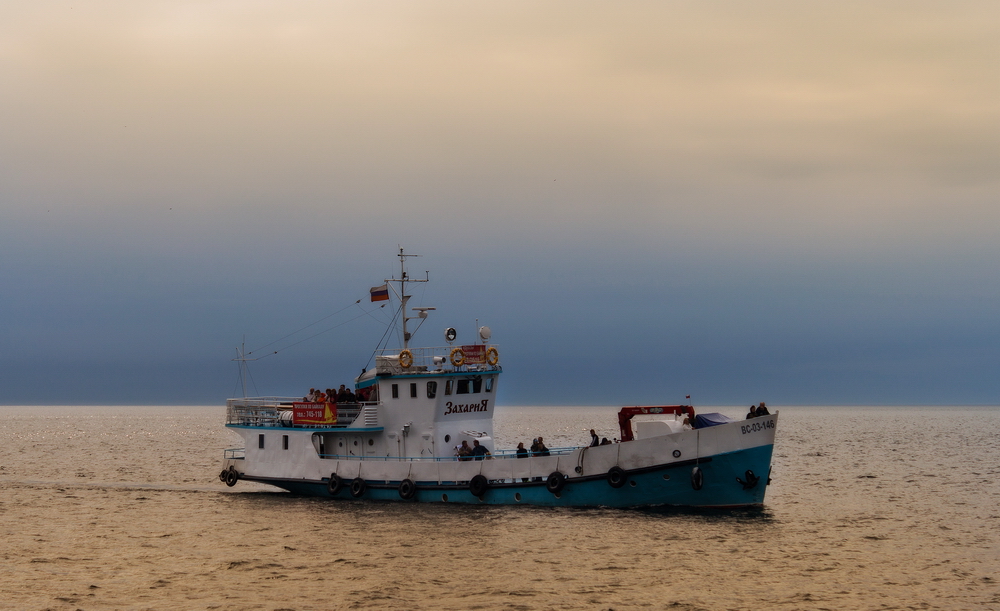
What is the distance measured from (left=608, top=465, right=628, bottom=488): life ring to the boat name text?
7.03 meters

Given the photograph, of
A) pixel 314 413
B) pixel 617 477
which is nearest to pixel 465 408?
pixel 314 413

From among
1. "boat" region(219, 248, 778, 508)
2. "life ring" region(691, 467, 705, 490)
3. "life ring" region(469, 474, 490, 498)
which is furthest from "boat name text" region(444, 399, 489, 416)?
"life ring" region(691, 467, 705, 490)

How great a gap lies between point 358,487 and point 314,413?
3638mm

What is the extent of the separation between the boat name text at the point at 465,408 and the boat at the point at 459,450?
0.04m

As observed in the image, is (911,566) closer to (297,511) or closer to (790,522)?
(790,522)

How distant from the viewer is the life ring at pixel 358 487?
117 feet

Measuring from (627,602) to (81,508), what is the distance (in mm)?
27054

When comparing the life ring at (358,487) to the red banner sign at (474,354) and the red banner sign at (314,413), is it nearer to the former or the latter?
the red banner sign at (314,413)

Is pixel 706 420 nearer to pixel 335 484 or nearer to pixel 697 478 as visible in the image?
pixel 697 478

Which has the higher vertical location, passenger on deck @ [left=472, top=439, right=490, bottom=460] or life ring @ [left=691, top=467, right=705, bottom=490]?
passenger on deck @ [left=472, top=439, right=490, bottom=460]

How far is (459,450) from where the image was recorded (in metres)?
34.7

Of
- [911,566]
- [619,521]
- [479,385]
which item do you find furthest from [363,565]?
[911,566]

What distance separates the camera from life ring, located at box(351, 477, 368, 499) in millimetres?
35562

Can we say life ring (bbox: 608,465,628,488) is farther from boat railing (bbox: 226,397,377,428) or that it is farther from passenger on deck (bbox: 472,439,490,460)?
boat railing (bbox: 226,397,377,428)
